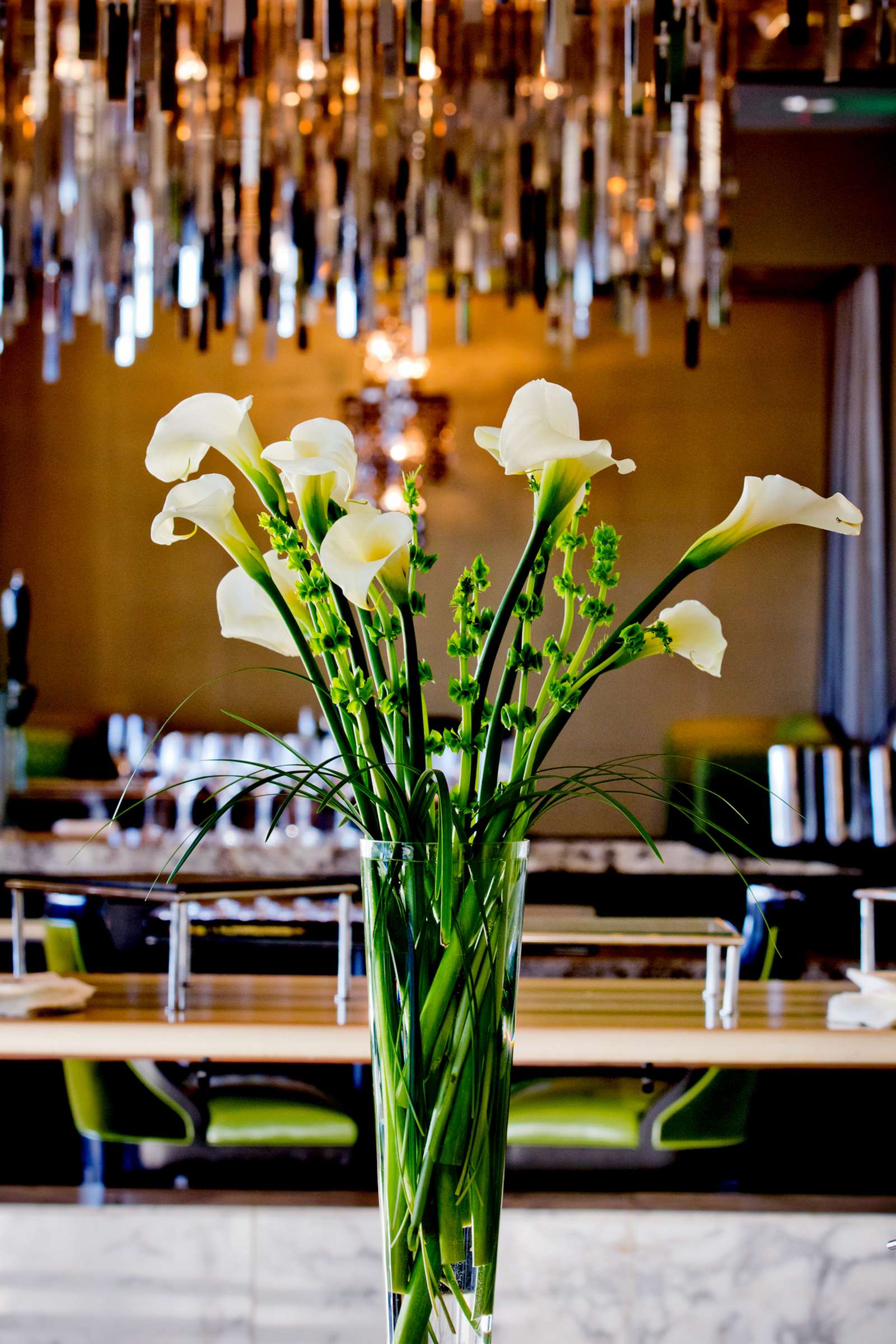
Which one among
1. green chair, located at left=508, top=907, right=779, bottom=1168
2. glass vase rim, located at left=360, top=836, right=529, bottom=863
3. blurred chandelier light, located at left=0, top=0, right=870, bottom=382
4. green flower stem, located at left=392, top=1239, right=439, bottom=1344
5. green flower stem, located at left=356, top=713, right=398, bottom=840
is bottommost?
green chair, located at left=508, top=907, right=779, bottom=1168

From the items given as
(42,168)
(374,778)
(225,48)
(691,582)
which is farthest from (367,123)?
(374,778)

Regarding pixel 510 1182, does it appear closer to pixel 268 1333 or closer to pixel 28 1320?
pixel 268 1333

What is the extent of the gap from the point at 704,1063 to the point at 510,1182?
29cm

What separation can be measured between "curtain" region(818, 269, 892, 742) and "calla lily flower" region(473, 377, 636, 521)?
518 centimetres

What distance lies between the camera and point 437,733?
2.41 feet

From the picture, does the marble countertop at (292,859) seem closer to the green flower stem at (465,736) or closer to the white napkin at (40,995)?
the white napkin at (40,995)

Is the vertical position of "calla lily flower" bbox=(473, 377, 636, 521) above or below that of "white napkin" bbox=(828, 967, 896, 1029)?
above

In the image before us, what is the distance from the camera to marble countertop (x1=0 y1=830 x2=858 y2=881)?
3.27 metres

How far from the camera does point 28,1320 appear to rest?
137cm

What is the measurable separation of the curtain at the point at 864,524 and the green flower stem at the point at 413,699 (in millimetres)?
5235

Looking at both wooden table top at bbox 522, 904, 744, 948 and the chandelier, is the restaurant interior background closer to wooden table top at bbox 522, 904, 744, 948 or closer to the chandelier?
the chandelier

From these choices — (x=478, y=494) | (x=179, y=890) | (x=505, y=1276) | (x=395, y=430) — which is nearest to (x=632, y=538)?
(x=478, y=494)

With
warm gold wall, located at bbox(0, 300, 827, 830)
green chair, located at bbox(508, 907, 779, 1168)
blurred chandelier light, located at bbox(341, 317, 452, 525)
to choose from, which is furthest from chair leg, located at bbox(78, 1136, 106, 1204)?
warm gold wall, located at bbox(0, 300, 827, 830)

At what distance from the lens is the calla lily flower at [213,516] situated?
71 centimetres
